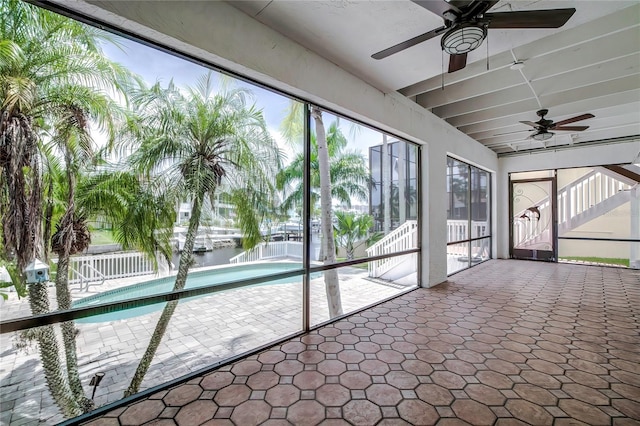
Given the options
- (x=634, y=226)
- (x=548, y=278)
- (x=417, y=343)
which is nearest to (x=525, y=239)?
(x=634, y=226)

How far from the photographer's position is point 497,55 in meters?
3.36

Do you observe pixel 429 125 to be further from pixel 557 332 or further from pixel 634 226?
pixel 634 226

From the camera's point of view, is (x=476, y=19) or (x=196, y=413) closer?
(x=196, y=413)

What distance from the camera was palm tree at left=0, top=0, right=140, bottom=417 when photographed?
197 centimetres

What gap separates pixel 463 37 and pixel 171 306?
353 centimetres

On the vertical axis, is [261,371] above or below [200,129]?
below

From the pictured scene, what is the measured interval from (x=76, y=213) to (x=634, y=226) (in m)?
10.1

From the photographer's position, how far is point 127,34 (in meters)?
1.98

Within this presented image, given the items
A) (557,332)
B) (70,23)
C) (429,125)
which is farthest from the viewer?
(429,125)

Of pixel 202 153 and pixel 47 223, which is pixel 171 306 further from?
pixel 202 153

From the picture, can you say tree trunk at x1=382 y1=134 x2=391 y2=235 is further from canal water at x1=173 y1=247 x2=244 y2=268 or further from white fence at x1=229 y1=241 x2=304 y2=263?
canal water at x1=173 y1=247 x2=244 y2=268

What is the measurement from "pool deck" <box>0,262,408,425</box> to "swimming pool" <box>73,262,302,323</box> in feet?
0.19

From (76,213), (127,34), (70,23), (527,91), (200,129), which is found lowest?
(76,213)

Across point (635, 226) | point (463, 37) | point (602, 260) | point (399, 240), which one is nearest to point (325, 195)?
point (399, 240)
